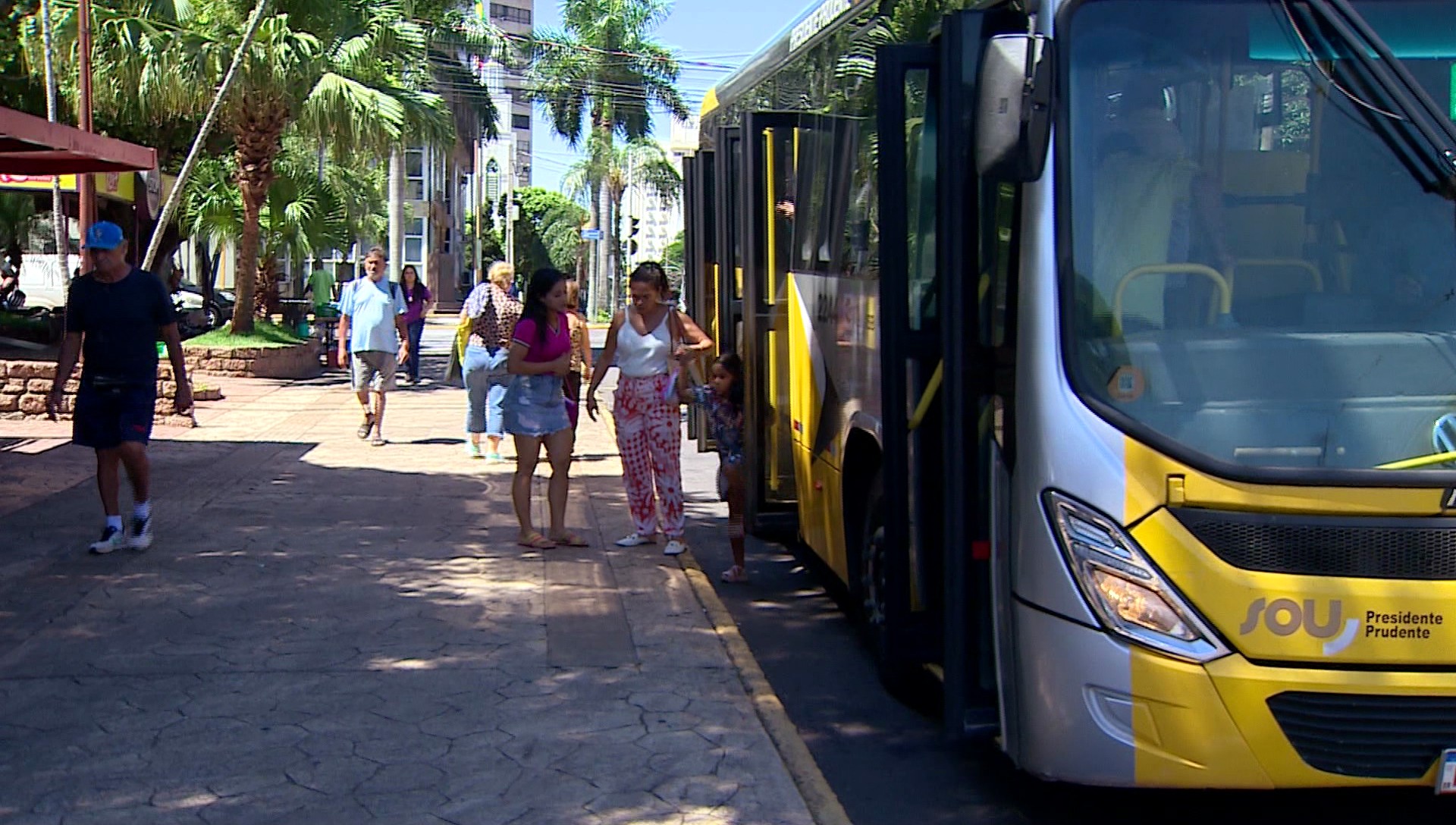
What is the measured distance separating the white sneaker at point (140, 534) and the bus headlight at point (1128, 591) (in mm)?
5922

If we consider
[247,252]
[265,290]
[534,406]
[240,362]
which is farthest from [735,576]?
[265,290]

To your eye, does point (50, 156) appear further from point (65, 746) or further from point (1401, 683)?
point (1401, 683)

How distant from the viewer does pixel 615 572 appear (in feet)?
27.6

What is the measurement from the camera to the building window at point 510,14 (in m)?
127

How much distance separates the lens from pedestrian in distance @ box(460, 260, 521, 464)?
38.9ft

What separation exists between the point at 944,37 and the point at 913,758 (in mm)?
2566

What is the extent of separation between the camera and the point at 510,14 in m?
131

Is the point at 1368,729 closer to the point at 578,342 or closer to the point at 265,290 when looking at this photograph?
the point at 578,342

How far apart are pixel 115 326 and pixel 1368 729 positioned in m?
6.53

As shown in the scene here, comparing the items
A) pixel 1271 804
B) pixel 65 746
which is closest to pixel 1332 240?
pixel 1271 804

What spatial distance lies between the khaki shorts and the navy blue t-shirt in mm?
5141

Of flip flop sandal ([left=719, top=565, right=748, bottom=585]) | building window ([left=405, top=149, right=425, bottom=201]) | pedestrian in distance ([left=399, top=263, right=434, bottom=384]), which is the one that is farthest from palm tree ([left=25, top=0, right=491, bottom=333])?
building window ([left=405, top=149, right=425, bottom=201])

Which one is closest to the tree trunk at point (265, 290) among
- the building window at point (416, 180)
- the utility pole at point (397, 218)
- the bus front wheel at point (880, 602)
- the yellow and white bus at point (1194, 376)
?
the utility pole at point (397, 218)

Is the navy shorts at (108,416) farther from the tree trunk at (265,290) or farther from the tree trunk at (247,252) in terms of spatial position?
the tree trunk at (265,290)
